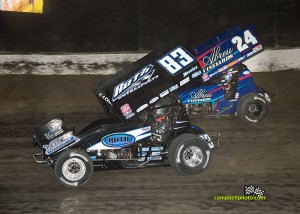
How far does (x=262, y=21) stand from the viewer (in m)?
14.7

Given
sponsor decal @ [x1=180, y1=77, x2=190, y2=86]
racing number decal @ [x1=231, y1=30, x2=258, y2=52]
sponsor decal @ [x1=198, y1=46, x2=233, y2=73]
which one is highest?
racing number decal @ [x1=231, y1=30, x2=258, y2=52]

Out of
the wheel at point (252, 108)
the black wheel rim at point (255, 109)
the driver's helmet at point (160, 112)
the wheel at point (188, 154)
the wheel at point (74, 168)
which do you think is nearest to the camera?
the wheel at point (74, 168)

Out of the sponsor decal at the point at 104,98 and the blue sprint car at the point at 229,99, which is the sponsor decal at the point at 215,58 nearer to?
the blue sprint car at the point at 229,99

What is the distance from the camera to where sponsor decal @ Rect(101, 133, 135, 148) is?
734cm

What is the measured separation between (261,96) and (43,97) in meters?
6.04

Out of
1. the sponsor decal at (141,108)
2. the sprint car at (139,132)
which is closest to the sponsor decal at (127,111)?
the sprint car at (139,132)

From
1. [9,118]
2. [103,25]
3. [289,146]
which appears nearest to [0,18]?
[103,25]

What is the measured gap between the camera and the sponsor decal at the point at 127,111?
7.30m

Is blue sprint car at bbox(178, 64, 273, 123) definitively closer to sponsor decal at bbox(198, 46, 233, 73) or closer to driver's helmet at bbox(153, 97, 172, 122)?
sponsor decal at bbox(198, 46, 233, 73)

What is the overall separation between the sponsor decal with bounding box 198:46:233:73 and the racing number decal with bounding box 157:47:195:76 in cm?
294

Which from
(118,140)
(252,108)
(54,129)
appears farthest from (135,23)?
(118,140)

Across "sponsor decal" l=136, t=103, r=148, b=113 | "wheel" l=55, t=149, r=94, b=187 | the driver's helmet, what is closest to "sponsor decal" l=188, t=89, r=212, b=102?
the driver's helmet

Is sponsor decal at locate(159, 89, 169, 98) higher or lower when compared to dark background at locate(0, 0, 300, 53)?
lower

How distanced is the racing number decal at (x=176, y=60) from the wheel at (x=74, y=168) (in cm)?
189
